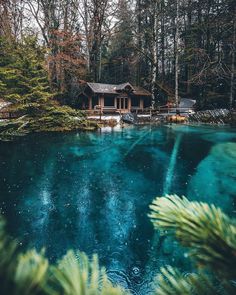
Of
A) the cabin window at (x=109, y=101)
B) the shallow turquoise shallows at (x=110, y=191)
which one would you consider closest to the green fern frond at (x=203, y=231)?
the shallow turquoise shallows at (x=110, y=191)

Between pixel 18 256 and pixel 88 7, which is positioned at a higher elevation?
pixel 88 7

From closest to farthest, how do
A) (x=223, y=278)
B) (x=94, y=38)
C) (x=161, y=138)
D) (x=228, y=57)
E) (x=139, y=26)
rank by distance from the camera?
1. (x=223, y=278)
2. (x=161, y=138)
3. (x=228, y=57)
4. (x=94, y=38)
5. (x=139, y=26)

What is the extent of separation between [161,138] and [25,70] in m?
14.5

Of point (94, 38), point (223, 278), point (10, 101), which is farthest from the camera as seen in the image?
point (94, 38)

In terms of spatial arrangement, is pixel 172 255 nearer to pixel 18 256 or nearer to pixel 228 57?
pixel 18 256

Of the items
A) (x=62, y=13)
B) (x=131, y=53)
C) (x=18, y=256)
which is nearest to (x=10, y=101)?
(x=62, y=13)

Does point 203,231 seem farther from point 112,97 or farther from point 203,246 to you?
point 112,97

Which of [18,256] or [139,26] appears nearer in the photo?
[18,256]

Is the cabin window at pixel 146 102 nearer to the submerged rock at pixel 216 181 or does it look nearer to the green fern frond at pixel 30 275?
the submerged rock at pixel 216 181

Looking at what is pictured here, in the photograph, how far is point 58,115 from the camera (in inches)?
942

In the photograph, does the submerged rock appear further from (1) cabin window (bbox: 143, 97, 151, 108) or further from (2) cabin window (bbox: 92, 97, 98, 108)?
(1) cabin window (bbox: 143, 97, 151, 108)

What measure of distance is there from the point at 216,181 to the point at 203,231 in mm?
9814

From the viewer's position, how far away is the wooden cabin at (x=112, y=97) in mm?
34531

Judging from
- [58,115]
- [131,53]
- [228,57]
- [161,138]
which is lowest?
[161,138]
